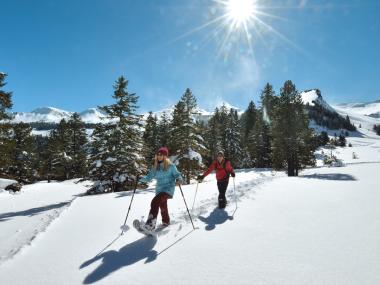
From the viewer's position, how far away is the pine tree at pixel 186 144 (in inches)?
1163

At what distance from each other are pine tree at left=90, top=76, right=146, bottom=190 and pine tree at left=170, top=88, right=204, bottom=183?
667cm

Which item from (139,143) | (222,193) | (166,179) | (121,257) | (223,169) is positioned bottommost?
(121,257)

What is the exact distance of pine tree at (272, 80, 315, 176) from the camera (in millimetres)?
30438

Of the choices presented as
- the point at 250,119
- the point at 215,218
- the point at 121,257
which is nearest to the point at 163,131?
the point at 250,119

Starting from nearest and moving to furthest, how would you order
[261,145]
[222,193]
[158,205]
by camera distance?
[158,205]
[222,193]
[261,145]

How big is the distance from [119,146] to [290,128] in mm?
18827

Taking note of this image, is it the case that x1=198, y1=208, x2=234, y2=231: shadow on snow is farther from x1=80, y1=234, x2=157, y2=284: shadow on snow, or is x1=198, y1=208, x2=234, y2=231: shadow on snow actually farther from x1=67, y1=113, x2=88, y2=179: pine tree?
x1=67, y1=113, x2=88, y2=179: pine tree

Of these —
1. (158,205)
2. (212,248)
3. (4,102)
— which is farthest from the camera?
(4,102)

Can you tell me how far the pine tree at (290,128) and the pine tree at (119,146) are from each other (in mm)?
16269

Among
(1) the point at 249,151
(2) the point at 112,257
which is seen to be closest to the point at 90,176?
(2) the point at 112,257

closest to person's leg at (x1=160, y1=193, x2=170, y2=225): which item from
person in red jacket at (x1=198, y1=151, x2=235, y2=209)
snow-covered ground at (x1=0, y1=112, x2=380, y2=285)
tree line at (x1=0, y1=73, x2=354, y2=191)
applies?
snow-covered ground at (x1=0, y1=112, x2=380, y2=285)

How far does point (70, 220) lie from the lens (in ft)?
28.0

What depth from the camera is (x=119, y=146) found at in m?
22.3

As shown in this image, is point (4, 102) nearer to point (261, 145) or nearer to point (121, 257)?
point (121, 257)
